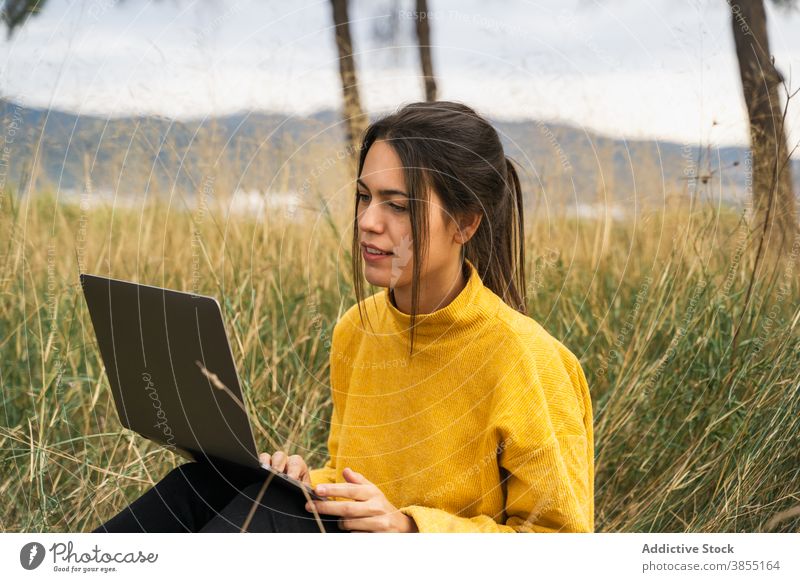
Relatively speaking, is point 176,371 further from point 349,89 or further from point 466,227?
point 349,89

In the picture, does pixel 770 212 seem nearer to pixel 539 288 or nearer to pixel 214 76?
pixel 539 288

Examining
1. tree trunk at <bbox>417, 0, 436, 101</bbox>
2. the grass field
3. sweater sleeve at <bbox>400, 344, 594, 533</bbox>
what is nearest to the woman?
sweater sleeve at <bbox>400, 344, 594, 533</bbox>

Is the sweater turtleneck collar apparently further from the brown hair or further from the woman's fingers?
the woman's fingers

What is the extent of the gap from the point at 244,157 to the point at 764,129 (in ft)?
4.85

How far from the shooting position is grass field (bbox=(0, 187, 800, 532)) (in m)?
2.11

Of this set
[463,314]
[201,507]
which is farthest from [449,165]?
[201,507]

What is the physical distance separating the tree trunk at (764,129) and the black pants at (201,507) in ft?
4.57

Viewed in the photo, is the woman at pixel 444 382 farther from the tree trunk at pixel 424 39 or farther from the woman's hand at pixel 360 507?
the tree trunk at pixel 424 39

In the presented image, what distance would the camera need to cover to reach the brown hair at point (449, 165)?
1532 millimetres

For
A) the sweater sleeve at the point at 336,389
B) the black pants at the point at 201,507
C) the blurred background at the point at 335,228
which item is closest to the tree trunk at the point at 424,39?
the blurred background at the point at 335,228

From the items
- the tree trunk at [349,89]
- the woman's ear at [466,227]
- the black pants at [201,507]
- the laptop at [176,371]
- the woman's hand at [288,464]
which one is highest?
the tree trunk at [349,89]

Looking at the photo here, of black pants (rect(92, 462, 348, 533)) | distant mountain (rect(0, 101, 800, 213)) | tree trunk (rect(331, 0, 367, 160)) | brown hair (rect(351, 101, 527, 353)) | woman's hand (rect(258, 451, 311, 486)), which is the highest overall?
tree trunk (rect(331, 0, 367, 160))

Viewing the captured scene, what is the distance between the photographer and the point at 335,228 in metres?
2.65

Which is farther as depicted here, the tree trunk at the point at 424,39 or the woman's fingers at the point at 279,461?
the tree trunk at the point at 424,39
